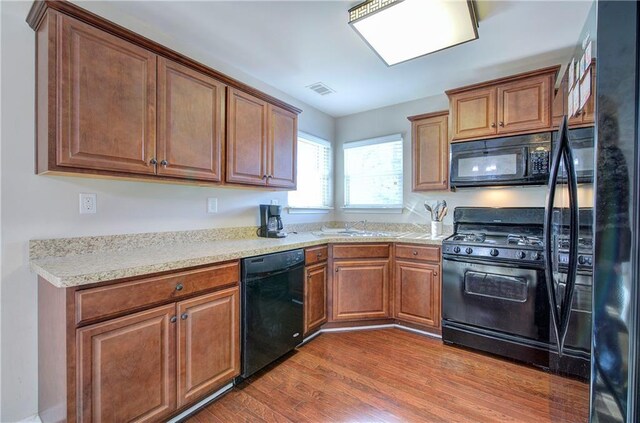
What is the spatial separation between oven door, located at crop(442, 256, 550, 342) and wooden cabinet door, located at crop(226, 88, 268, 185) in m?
1.82

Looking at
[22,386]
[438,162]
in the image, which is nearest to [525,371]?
[438,162]

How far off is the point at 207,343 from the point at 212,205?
1.13m

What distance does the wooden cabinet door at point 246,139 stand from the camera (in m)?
2.17

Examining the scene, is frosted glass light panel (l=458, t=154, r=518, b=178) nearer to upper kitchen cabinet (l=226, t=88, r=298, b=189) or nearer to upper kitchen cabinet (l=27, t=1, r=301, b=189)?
upper kitchen cabinet (l=226, t=88, r=298, b=189)

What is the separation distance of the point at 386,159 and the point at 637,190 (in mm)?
2938

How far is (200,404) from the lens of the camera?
1.72m

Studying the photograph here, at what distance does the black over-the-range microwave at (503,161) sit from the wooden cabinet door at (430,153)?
0.16 meters

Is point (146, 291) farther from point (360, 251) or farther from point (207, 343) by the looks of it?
point (360, 251)

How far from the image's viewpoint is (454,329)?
2463mm

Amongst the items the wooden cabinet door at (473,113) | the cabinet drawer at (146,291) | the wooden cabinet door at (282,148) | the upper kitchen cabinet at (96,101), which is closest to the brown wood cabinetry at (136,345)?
the cabinet drawer at (146,291)

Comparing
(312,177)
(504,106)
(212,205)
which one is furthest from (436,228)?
(212,205)

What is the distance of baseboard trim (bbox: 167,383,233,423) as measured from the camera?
161 cm

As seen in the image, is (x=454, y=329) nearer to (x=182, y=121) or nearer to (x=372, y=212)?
(x=372, y=212)

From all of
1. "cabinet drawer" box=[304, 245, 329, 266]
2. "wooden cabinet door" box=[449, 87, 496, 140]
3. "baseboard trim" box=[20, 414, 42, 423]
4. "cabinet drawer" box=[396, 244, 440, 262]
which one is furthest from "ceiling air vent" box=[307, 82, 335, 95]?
"baseboard trim" box=[20, 414, 42, 423]
